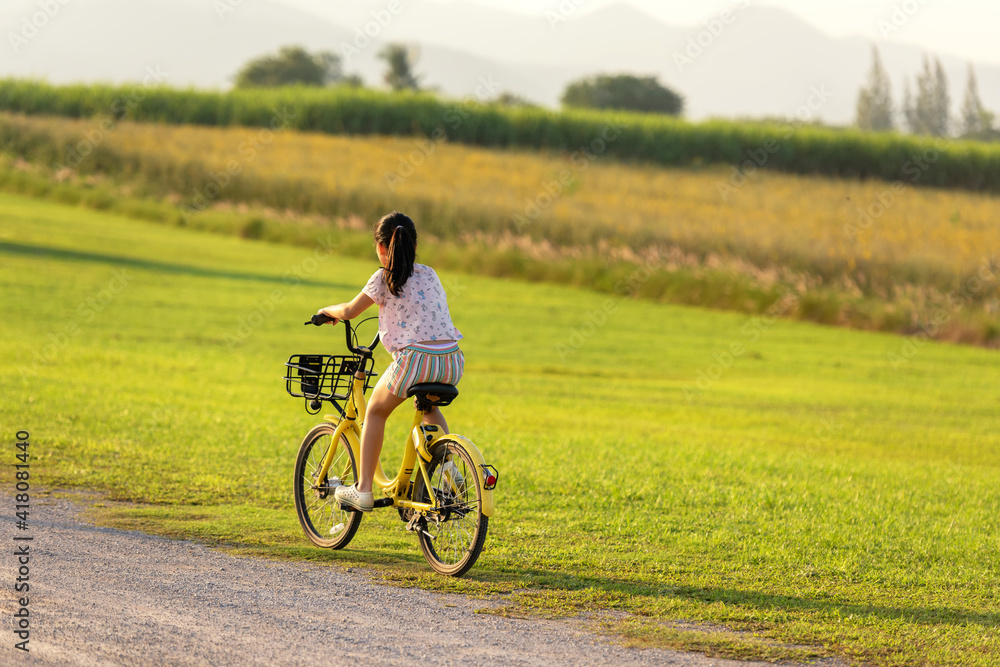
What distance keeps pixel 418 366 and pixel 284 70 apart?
407 ft

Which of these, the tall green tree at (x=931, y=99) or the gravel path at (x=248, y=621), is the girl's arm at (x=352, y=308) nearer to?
the gravel path at (x=248, y=621)

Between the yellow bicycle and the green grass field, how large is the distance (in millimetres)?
219

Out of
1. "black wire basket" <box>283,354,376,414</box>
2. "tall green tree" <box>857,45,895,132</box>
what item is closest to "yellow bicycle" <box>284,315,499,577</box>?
"black wire basket" <box>283,354,376,414</box>

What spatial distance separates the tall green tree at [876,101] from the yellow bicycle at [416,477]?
130405mm

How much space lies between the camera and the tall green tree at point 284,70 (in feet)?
411

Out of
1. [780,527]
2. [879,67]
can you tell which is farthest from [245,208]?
[879,67]

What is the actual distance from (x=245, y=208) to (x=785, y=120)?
38.6 m

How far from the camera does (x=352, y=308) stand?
7.35 metres

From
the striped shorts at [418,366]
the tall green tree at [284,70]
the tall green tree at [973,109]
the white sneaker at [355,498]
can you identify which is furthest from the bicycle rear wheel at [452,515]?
the tall green tree at [284,70]

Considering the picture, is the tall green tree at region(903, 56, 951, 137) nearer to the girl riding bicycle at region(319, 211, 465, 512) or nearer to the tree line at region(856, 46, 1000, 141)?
the tree line at region(856, 46, 1000, 141)

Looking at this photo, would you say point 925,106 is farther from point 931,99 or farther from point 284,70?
point 284,70

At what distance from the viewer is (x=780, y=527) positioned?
31.4 feet

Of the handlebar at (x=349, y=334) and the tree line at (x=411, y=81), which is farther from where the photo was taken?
the tree line at (x=411, y=81)

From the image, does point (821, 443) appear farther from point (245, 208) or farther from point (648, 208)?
point (245, 208)
